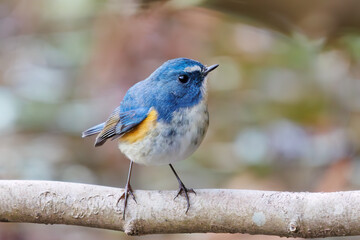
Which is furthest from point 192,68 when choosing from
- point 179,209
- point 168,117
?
point 179,209

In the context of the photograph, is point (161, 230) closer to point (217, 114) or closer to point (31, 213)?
point (31, 213)

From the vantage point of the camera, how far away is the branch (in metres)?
2.36

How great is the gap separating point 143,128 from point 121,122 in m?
0.19

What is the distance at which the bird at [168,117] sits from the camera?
9.02ft

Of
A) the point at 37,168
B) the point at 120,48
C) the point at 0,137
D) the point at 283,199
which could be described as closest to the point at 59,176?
the point at 37,168

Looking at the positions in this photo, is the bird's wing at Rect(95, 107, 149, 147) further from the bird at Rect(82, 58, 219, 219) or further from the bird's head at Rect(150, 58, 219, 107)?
the bird's head at Rect(150, 58, 219, 107)

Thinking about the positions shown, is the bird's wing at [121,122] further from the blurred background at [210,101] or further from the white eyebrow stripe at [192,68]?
the blurred background at [210,101]

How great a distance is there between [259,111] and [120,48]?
119 centimetres

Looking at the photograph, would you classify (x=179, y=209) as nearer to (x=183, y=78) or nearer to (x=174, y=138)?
(x=174, y=138)

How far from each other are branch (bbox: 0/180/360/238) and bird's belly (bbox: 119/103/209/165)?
18 centimetres

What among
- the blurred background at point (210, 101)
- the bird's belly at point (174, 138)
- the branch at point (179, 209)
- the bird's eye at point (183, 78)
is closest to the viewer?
the branch at point (179, 209)

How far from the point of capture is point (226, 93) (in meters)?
4.79

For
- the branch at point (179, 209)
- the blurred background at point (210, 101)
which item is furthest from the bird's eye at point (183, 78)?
the blurred background at point (210, 101)

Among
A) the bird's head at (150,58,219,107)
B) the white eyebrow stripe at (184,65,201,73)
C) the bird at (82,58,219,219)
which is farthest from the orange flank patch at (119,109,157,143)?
the white eyebrow stripe at (184,65,201,73)
